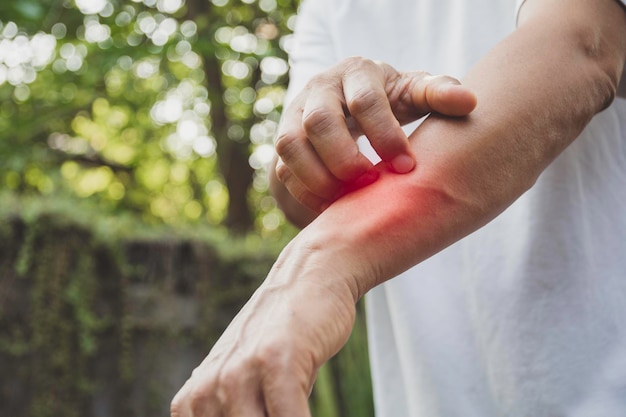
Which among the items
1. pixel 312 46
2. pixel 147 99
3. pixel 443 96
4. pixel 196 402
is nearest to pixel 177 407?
pixel 196 402

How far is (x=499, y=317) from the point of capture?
881 mm

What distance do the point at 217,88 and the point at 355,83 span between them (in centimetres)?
515

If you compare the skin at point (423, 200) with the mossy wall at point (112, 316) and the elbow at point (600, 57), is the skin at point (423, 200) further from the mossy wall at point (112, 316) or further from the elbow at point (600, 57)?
the mossy wall at point (112, 316)

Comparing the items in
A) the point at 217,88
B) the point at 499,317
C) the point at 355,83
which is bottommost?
the point at 217,88

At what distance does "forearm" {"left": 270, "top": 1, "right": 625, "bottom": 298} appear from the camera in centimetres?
60

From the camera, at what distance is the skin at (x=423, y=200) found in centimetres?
52

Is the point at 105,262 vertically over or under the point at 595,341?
under

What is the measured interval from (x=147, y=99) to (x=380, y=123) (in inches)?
194

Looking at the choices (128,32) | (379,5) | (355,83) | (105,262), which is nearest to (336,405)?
(105,262)

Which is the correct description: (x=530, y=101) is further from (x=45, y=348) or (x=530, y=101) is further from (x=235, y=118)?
(x=235, y=118)

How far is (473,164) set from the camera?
619 millimetres

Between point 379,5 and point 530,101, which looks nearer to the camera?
point 530,101

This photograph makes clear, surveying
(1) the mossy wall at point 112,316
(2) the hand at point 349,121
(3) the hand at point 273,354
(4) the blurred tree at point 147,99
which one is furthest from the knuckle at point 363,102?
(1) the mossy wall at point 112,316

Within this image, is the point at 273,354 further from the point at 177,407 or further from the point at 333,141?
the point at 333,141
